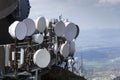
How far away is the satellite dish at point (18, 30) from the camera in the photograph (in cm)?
2303

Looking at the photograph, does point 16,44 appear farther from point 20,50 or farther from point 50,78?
point 50,78

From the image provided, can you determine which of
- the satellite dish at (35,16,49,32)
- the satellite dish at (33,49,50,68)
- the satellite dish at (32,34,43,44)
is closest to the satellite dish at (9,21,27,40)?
the satellite dish at (33,49,50,68)

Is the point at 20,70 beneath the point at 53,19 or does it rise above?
beneath

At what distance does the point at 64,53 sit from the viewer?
28.3m

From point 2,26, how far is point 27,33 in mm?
3390

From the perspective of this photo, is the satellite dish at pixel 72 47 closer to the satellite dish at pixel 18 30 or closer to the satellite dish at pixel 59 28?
the satellite dish at pixel 59 28

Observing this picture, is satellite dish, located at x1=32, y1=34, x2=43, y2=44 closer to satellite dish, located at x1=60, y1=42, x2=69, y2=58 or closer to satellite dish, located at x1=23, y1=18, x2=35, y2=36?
satellite dish, located at x1=23, y1=18, x2=35, y2=36


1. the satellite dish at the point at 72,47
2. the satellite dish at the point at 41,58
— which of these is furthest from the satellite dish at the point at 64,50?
the satellite dish at the point at 41,58

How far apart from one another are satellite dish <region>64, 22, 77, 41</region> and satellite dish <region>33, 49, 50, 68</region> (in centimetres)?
488

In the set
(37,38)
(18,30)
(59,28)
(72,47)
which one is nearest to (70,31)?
(59,28)

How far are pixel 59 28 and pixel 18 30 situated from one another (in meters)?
4.99

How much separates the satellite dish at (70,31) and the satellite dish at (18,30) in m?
5.66

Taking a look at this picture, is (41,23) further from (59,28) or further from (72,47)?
(72,47)

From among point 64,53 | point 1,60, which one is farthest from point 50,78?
point 1,60
